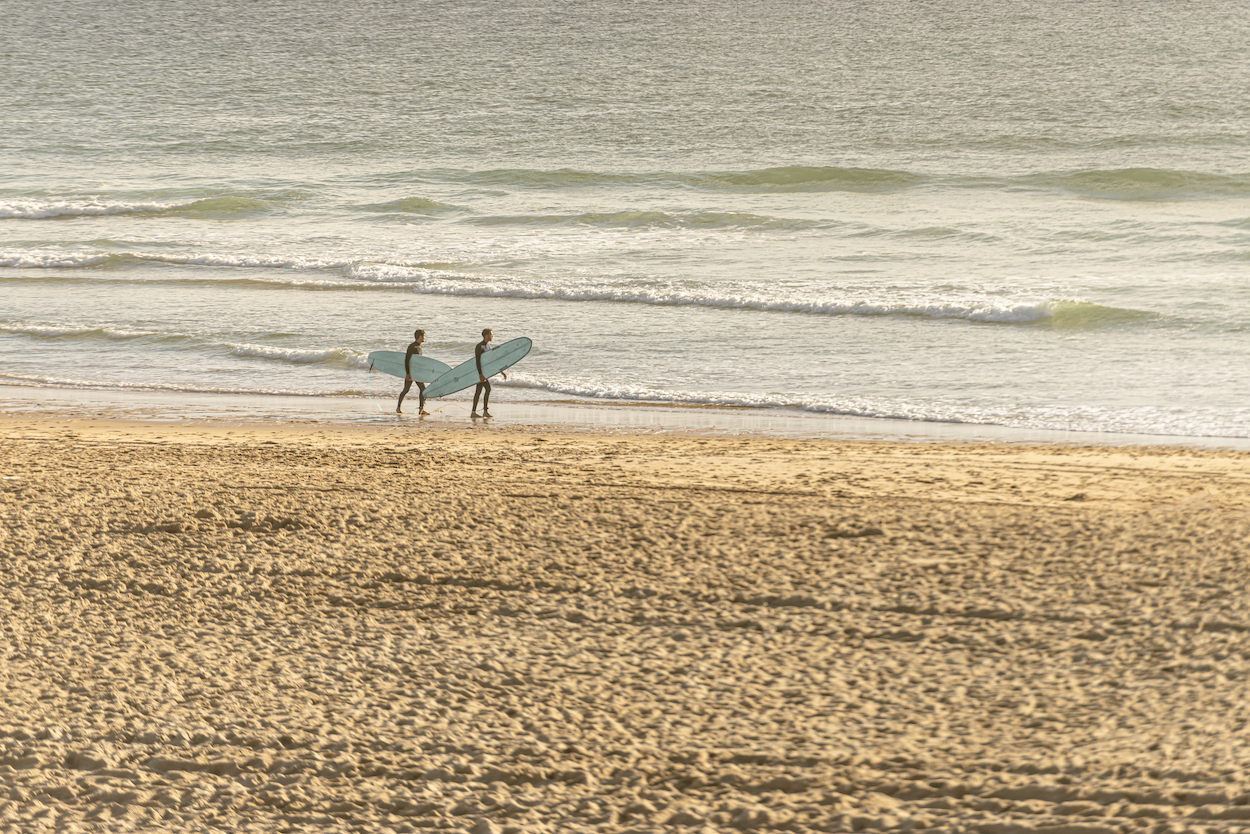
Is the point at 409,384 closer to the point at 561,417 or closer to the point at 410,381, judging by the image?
the point at 410,381

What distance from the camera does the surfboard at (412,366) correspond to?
12.9 meters

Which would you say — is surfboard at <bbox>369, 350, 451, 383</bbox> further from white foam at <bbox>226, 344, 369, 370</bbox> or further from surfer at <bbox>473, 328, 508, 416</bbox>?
white foam at <bbox>226, 344, 369, 370</bbox>

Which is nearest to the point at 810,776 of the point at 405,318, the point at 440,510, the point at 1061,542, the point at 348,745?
the point at 348,745

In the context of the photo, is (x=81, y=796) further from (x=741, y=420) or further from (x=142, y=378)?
(x=142, y=378)

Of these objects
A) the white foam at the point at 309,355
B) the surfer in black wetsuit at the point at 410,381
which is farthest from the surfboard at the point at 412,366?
the white foam at the point at 309,355

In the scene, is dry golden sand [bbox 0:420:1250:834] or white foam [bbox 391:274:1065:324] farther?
white foam [bbox 391:274:1065:324]

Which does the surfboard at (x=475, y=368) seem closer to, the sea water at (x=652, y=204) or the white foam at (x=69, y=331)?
→ the sea water at (x=652, y=204)

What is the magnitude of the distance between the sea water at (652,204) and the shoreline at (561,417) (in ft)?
0.78

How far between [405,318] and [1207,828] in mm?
13947

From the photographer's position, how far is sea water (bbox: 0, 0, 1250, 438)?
13.9m

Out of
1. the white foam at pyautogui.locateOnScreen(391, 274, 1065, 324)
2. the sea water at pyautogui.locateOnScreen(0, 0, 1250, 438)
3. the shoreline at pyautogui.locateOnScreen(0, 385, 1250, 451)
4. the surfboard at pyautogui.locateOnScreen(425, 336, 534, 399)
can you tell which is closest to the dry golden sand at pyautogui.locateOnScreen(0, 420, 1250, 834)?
the shoreline at pyautogui.locateOnScreen(0, 385, 1250, 451)

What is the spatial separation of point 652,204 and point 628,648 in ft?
70.5

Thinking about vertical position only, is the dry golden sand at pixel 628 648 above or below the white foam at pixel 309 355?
below

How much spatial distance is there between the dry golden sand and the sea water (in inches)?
157
